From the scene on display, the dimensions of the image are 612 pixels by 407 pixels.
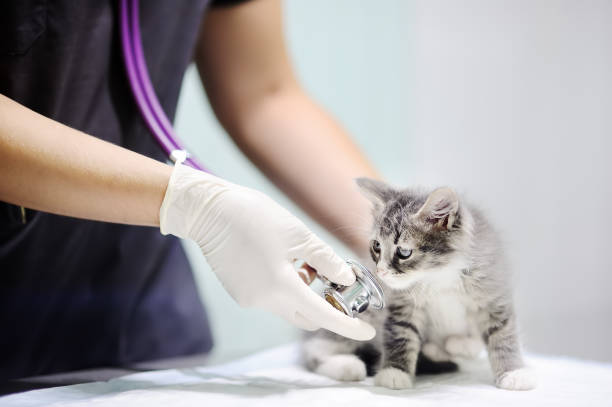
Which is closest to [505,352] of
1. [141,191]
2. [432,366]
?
[432,366]

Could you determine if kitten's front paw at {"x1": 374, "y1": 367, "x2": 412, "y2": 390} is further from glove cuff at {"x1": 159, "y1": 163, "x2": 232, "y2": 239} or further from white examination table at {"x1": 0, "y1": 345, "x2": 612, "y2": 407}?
glove cuff at {"x1": 159, "y1": 163, "x2": 232, "y2": 239}

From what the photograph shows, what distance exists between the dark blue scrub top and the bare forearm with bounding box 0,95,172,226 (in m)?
0.27

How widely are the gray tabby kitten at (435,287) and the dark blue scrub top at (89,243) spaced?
56 cm

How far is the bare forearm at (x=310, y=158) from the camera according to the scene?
135cm

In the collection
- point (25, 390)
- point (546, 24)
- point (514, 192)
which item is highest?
point (546, 24)

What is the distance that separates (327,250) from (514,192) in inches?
114

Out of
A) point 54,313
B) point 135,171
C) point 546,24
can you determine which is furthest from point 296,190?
point 546,24

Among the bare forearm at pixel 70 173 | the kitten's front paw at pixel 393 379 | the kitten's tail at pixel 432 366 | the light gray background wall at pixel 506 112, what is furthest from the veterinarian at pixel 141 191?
the light gray background wall at pixel 506 112

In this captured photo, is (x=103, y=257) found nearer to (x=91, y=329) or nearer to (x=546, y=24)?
(x=91, y=329)

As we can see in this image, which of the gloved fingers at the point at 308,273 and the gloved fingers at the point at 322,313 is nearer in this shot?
the gloved fingers at the point at 322,313

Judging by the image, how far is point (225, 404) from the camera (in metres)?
0.87

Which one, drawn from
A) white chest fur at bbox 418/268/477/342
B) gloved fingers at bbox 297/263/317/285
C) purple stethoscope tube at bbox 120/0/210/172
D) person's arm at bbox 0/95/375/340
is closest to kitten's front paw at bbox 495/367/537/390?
white chest fur at bbox 418/268/477/342

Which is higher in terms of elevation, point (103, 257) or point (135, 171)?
point (135, 171)

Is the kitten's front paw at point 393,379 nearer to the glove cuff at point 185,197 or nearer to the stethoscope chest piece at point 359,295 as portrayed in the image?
the stethoscope chest piece at point 359,295
